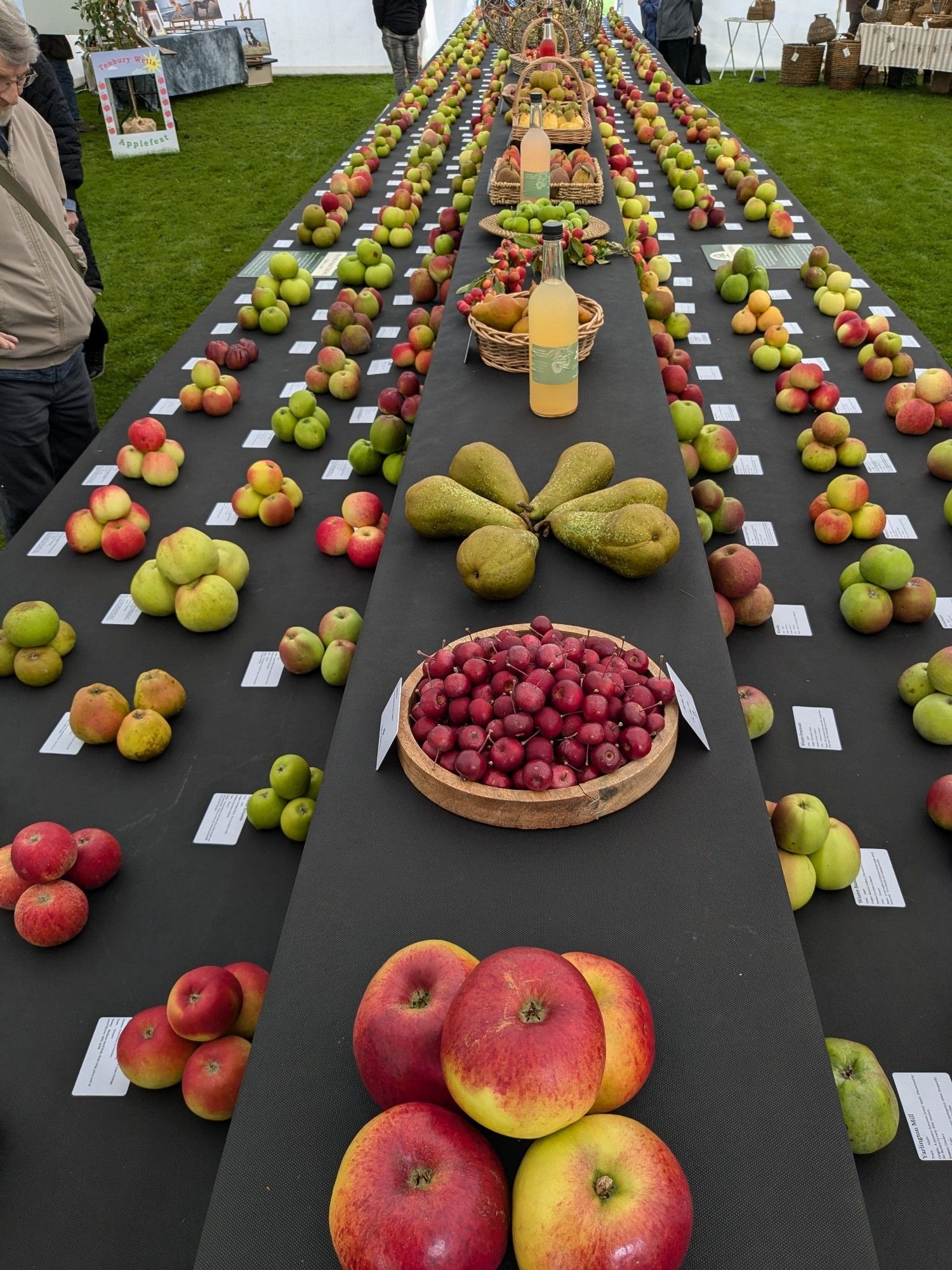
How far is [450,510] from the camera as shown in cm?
200

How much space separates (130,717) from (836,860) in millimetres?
1716

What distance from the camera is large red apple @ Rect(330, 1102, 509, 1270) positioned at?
2.55 ft

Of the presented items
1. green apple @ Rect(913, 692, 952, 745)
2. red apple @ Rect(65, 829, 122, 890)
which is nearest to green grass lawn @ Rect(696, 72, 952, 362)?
A: green apple @ Rect(913, 692, 952, 745)

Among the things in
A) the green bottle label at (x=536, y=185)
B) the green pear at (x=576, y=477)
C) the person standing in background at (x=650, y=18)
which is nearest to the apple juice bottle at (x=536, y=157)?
the green bottle label at (x=536, y=185)

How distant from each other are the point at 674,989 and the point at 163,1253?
924 mm

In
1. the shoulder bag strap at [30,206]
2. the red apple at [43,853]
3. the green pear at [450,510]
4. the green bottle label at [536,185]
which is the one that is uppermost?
the shoulder bag strap at [30,206]

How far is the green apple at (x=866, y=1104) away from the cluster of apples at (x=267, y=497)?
2.31m

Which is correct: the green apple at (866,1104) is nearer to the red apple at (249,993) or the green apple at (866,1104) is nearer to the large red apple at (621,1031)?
the large red apple at (621,1031)

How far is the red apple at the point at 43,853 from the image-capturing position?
1.69 metres

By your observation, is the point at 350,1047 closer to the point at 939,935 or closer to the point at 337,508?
the point at 939,935

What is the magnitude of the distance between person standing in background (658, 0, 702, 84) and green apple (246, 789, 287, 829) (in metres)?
11.2

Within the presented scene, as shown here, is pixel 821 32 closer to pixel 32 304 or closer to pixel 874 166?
pixel 874 166

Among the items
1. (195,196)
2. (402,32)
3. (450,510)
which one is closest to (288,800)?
(450,510)

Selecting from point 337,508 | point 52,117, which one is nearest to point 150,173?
point 52,117
